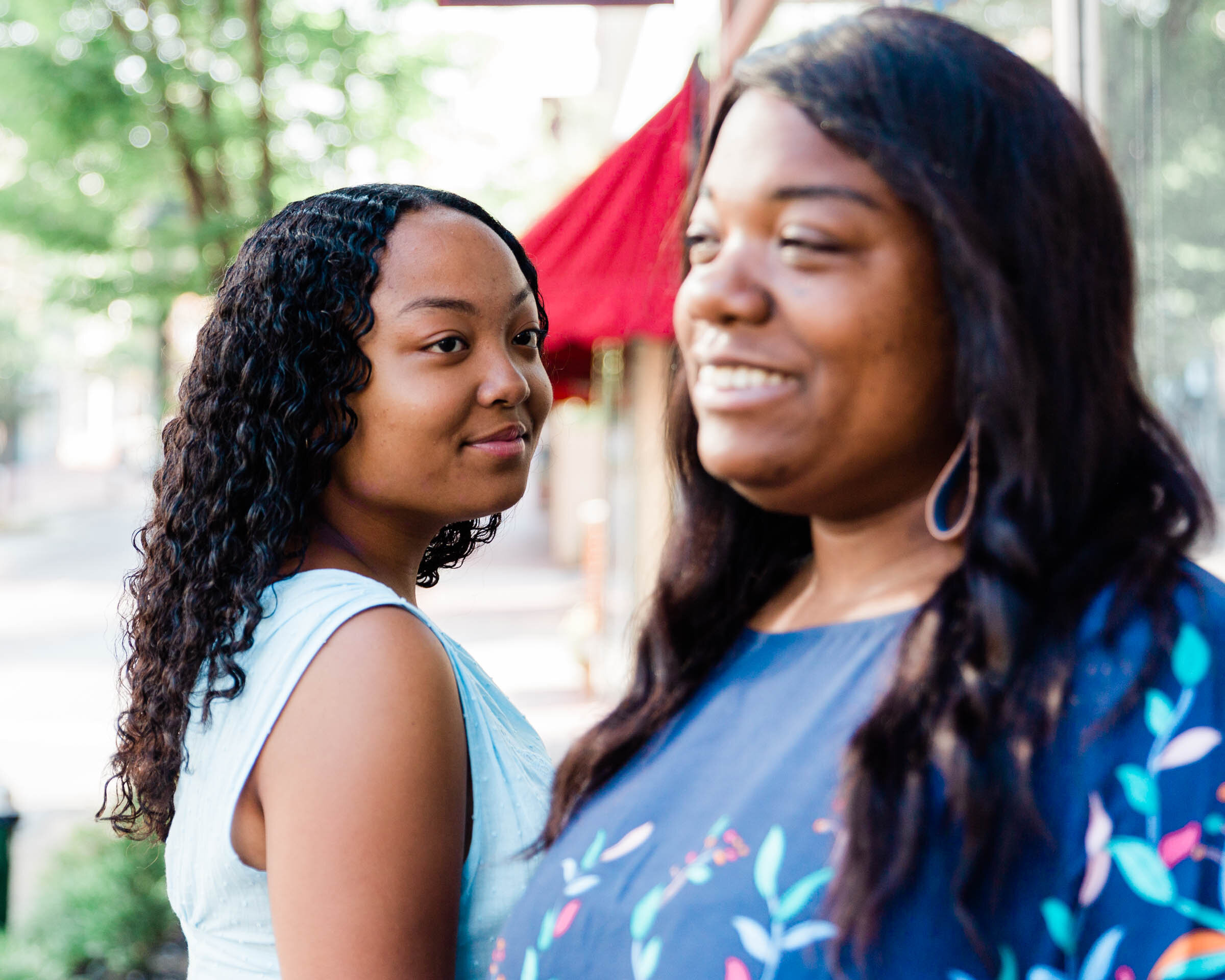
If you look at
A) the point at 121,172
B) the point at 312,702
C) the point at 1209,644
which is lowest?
the point at 121,172

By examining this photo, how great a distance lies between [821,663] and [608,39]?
15865mm

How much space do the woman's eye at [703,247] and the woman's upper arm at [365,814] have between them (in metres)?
0.72

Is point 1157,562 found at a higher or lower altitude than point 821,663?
higher

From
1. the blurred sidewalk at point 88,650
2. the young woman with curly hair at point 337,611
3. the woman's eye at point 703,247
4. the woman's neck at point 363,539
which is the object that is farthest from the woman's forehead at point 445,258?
the woman's eye at point 703,247

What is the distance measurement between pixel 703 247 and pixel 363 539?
3.14 ft

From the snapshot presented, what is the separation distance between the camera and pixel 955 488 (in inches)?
42.9

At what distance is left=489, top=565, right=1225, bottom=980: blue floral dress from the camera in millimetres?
909

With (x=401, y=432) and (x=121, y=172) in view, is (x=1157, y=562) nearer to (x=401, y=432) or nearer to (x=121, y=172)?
(x=401, y=432)

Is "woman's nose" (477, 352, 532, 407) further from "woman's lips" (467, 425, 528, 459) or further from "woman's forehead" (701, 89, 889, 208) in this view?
"woman's forehead" (701, 89, 889, 208)

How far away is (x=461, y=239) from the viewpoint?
6.42ft

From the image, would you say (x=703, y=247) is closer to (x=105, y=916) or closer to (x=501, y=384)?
(x=501, y=384)

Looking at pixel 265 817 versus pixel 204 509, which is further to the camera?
pixel 204 509

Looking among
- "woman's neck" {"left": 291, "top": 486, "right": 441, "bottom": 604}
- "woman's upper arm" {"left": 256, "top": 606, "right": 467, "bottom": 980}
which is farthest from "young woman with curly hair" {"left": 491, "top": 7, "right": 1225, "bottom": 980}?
"woman's neck" {"left": 291, "top": 486, "right": 441, "bottom": 604}

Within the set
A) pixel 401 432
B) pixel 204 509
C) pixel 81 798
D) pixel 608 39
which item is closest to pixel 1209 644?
pixel 401 432
